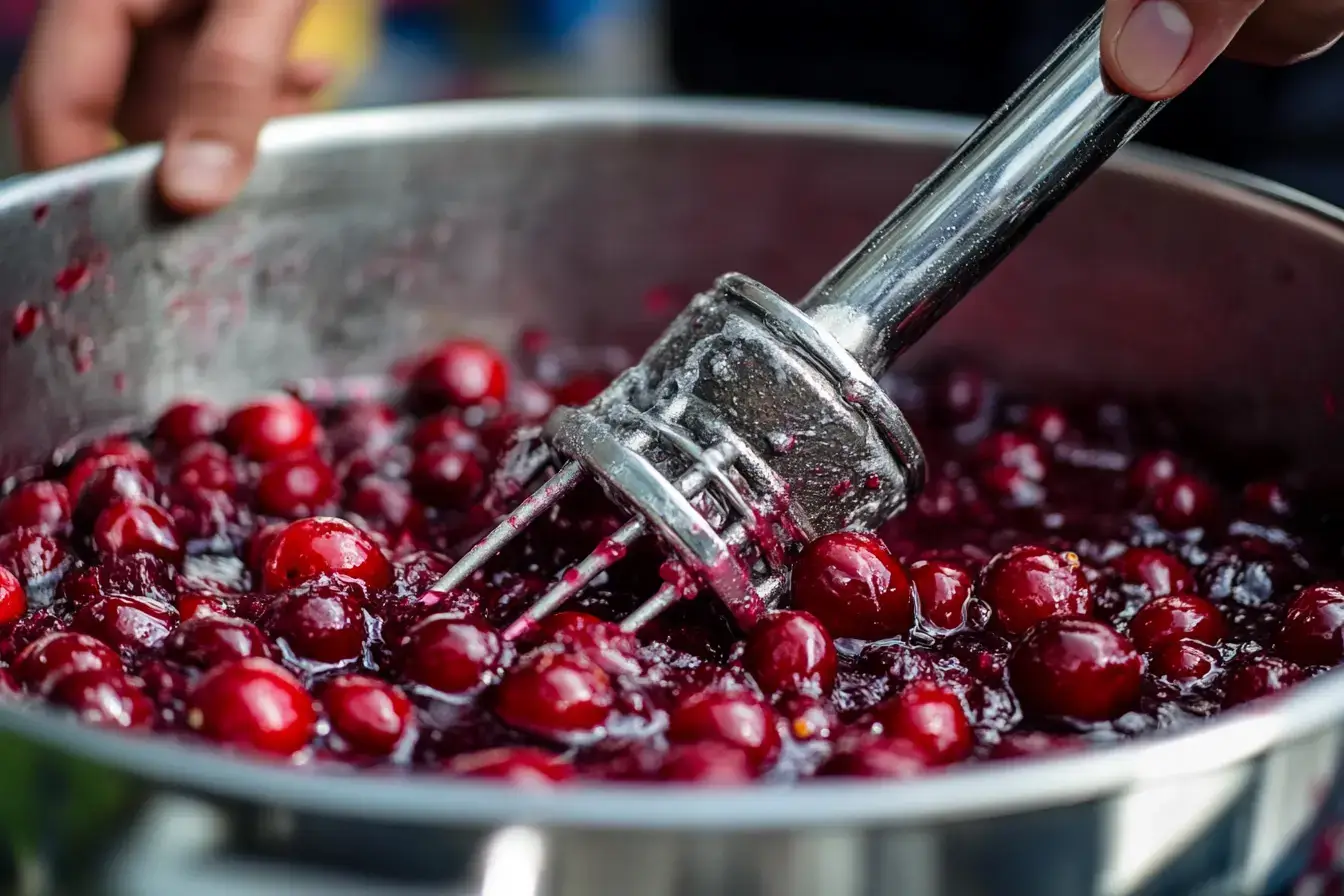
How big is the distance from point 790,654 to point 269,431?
76 cm

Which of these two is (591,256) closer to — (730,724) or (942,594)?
(942,594)

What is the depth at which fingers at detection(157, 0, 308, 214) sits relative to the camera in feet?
5.11

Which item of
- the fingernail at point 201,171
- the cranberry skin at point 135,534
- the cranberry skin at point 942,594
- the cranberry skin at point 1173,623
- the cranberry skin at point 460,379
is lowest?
the cranberry skin at point 1173,623

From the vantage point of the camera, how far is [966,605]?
1225mm

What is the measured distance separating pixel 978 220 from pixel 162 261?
0.92 m

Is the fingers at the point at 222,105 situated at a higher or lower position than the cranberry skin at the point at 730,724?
higher

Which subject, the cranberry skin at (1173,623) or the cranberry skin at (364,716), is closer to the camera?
the cranberry skin at (364,716)

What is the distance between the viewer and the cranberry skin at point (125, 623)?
Answer: 43.0 inches

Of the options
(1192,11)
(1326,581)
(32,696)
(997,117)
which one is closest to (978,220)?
(997,117)

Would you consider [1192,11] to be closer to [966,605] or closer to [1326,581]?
[966,605]

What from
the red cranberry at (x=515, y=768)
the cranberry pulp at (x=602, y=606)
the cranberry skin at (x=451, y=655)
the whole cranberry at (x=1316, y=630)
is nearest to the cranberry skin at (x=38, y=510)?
the cranberry pulp at (x=602, y=606)

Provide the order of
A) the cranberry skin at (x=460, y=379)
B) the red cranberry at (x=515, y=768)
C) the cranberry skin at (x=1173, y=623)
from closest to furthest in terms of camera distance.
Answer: the red cranberry at (x=515, y=768), the cranberry skin at (x=1173, y=623), the cranberry skin at (x=460, y=379)

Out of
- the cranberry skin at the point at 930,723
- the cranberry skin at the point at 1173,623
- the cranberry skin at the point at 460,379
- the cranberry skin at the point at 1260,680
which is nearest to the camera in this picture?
the cranberry skin at the point at 930,723

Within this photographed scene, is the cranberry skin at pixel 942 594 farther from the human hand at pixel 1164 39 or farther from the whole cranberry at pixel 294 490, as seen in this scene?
the whole cranberry at pixel 294 490
